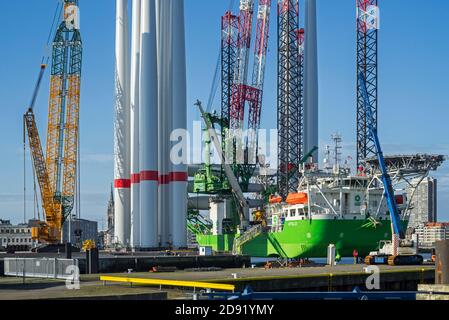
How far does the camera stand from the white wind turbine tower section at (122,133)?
110562 millimetres

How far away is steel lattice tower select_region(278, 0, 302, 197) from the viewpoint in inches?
5079

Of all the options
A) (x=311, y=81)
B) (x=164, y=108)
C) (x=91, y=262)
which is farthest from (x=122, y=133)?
(x=91, y=262)

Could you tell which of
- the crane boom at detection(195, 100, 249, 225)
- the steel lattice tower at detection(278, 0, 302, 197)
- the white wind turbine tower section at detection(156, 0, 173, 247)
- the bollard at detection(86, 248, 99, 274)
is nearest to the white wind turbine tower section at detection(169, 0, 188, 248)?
the white wind turbine tower section at detection(156, 0, 173, 247)

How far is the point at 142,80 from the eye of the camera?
100 m

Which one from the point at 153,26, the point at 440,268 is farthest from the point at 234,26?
the point at 440,268

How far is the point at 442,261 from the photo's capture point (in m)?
20.1

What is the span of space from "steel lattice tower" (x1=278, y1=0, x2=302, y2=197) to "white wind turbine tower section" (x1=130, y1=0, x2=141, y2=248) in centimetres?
3144

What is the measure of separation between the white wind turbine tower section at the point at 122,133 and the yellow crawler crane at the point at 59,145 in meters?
6.17

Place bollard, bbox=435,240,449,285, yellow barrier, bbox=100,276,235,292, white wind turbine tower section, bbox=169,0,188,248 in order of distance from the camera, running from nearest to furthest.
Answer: bollard, bbox=435,240,449,285
yellow barrier, bbox=100,276,235,292
white wind turbine tower section, bbox=169,0,188,248

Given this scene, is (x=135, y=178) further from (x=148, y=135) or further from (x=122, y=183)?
(x=148, y=135)

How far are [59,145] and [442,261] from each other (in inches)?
3809

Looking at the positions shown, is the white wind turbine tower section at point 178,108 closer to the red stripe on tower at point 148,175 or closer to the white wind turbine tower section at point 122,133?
the red stripe on tower at point 148,175

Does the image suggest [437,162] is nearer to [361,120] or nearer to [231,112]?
[361,120]

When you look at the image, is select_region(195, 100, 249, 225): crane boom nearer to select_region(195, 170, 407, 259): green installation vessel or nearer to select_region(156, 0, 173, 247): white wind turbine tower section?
select_region(156, 0, 173, 247): white wind turbine tower section
